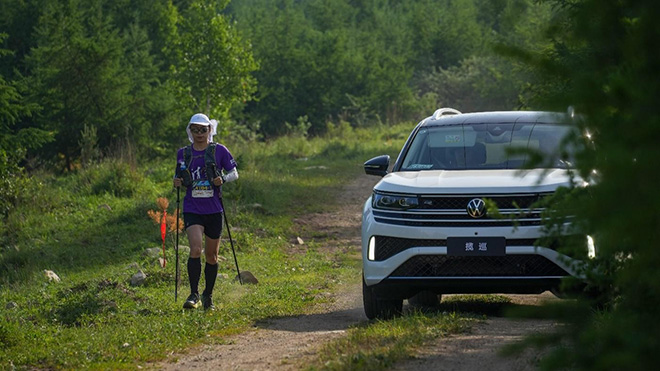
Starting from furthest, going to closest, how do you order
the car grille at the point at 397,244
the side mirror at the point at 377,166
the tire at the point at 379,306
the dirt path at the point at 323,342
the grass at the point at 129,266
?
the side mirror at the point at 377,166, the tire at the point at 379,306, the grass at the point at 129,266, the car grille at the point at 397,244, the dirt path at the point at 323,342

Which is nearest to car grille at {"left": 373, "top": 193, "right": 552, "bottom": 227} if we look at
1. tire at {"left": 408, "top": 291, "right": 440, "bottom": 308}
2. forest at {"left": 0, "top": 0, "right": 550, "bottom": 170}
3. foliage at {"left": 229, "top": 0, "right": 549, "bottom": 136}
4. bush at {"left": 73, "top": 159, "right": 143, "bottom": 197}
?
forest at {"left": 0, "top": 0, "right": 550, "bottom": 170}

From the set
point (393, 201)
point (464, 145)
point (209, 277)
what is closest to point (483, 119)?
point (464, 145)

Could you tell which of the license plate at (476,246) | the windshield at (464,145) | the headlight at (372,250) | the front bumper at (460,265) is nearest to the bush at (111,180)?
the windshield at (464,145)

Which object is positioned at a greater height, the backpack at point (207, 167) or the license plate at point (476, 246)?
the backpack at point (207, 167)

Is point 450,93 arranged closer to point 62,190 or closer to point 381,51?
point 381,51

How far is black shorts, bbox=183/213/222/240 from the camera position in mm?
10523

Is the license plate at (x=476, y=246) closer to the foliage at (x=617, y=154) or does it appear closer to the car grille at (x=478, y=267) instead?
the car grille at (x=478, y=267)

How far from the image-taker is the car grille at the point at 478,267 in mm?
8367

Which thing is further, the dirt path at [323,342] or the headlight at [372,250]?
the headlight at [372,250]

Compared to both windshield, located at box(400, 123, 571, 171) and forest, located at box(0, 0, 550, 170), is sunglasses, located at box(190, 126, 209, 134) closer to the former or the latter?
windshield, located at box(400, 123, 571, 171)

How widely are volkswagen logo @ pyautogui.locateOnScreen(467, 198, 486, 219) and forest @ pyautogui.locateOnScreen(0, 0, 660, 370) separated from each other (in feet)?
4.37

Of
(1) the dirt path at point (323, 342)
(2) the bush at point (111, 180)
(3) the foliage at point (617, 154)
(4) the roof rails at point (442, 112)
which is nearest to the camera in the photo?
(3) the foliage at point (617, 154)

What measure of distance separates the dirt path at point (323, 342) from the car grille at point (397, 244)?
0.50 m

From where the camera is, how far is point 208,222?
10.6 m
